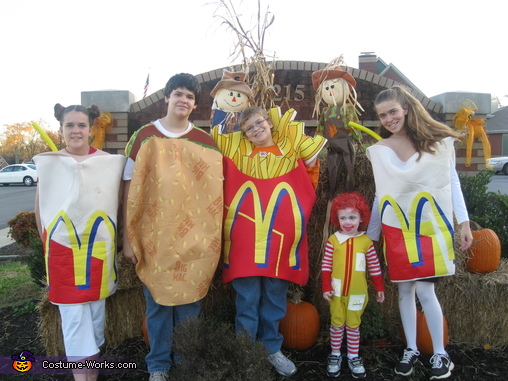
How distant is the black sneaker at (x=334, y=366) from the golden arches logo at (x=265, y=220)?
73cm

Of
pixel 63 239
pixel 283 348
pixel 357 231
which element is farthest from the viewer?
pixel 283 348

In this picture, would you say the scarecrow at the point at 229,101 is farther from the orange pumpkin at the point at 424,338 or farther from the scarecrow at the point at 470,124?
the scarecrow at the point at 470,124

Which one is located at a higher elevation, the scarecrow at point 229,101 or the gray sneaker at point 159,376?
the scarecrow at point 229,101

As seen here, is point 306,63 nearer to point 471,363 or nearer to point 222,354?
point 471,363

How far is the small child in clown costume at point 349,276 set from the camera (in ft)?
9.06

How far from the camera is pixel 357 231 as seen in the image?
9.56 ft

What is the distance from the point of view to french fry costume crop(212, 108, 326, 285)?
105 inches

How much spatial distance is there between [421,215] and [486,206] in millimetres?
2726

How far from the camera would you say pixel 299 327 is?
10.3 feet

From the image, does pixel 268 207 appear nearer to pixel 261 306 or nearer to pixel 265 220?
pixel 265 220

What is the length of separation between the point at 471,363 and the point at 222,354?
2.07 meters

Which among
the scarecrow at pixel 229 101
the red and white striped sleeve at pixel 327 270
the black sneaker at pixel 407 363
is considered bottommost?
the black sneaker at pixel 407 363

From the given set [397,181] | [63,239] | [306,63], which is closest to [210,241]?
[63,239]

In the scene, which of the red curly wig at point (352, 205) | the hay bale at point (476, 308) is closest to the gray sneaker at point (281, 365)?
the red curly wig at point (352, 205)
